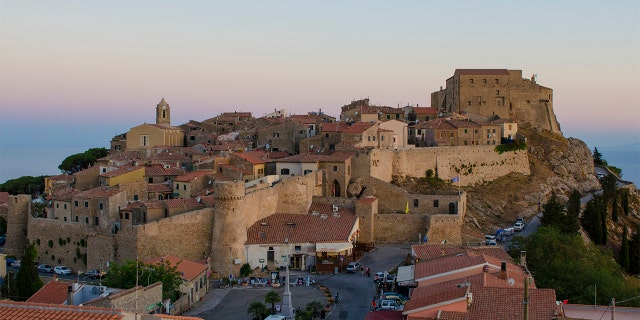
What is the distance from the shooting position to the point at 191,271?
39375 millimetres

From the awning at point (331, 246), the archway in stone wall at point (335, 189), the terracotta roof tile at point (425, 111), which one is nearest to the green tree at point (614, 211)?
the terracotta roof tile at point (425, 111)

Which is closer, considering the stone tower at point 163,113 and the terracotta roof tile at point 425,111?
the terracotta roof tile at point 425,111

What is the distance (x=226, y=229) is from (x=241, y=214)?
4.43 ft

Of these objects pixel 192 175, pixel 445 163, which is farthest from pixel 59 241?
pixel 445 163

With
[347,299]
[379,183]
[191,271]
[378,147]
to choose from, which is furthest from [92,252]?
[378,147]

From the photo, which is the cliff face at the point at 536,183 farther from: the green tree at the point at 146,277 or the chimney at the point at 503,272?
the green tree at the point at 146,277

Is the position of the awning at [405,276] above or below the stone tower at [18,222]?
below

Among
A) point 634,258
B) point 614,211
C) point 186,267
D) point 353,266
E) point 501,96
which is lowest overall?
point 634,258

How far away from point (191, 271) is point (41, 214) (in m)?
20.4

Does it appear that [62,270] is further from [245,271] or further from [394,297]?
[394,297]

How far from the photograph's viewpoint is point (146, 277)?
3481 cm

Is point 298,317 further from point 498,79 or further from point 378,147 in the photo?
point 498,79

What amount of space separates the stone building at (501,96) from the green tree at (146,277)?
52768mm

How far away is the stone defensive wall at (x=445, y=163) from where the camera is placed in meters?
57.6
